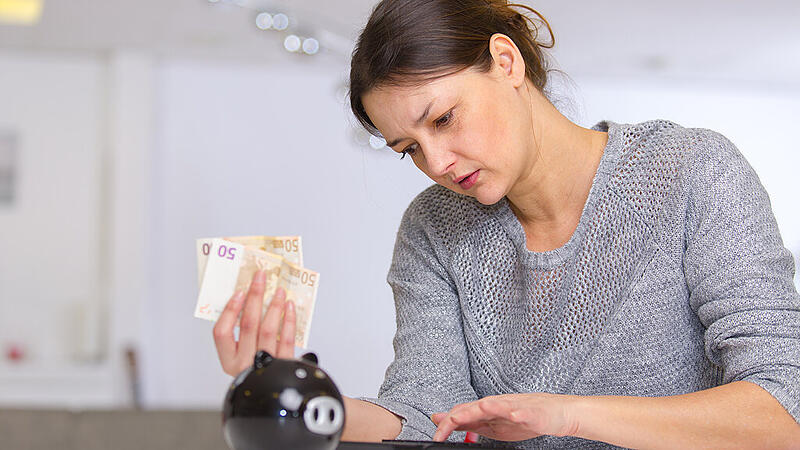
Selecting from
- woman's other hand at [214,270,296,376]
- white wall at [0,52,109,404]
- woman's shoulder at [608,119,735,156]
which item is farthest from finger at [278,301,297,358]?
white wall at [0,52,109,404]

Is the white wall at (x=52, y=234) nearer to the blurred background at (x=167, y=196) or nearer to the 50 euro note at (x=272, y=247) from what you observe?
the blurred background at (x=167, y=196)

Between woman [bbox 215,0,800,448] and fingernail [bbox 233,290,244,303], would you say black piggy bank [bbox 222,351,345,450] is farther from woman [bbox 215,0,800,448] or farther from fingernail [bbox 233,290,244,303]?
fingernail [bbox 233,290,244,303]

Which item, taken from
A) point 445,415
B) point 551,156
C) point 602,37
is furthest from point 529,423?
point 602,37

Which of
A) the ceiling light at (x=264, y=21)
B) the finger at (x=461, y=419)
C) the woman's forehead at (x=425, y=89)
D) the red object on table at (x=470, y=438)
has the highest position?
the ceiling light at (x=264, y=21)

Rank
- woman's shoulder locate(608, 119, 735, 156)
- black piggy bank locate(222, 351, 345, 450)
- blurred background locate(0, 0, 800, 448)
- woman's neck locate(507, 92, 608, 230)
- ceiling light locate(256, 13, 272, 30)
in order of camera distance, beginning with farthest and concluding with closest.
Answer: blurred background locate(0, 0, 800, 448), ceiling light locate(256, 13, 272, 30), woman's neck locate(507, 92, 608, 230), woman's shoulder locate(608, 119, 735, 156), black piggy bank locate(222, 351, 345, 450)

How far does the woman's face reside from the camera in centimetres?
129

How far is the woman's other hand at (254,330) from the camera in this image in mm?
1348

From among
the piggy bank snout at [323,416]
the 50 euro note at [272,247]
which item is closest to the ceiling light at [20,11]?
the 50 euro note at [272,247]

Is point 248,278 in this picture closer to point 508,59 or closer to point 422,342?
point 422,342

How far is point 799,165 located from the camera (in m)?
6.38

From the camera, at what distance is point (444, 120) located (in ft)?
4.30

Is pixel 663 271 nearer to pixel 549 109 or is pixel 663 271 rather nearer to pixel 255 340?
pixel 549 109

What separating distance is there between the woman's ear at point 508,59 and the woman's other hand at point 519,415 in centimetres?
55

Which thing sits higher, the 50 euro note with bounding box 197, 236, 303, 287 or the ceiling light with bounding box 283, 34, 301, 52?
the ceiling light with bounding box 283, 34, 301, 52
